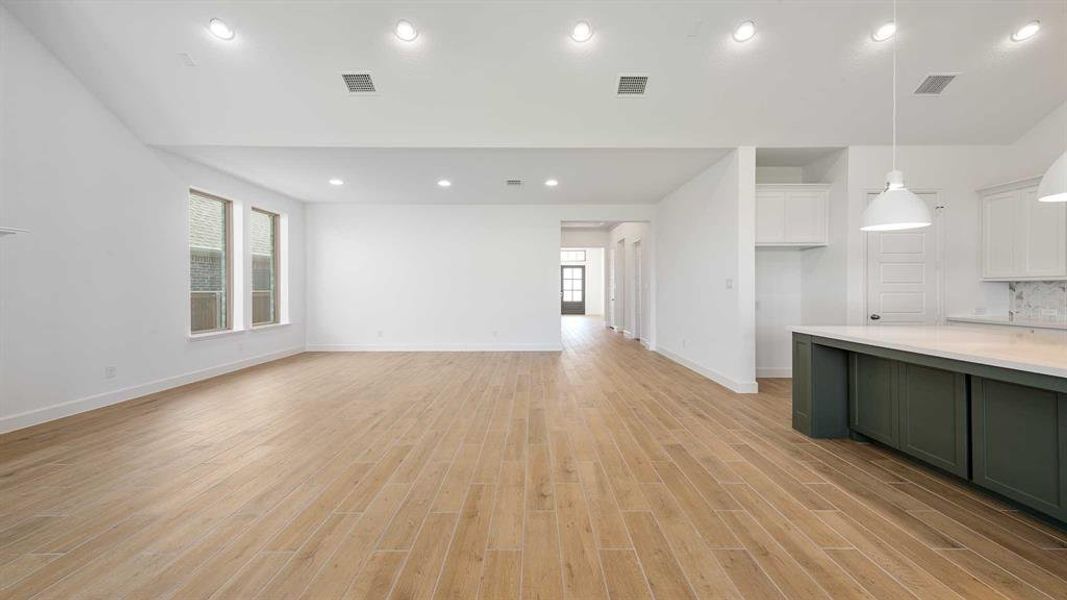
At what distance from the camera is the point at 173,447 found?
3092mm

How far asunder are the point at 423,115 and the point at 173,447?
3622mm

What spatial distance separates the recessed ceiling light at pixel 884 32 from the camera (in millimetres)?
3502

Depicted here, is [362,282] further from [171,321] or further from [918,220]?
[918,220]

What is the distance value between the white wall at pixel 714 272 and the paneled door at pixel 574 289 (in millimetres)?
10692

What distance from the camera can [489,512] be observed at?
86.0 inches

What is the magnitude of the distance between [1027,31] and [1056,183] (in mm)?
2641

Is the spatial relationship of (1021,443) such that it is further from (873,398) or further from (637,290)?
(637,290)

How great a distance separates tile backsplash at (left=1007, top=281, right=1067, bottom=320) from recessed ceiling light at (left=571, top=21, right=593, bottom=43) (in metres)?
5.34

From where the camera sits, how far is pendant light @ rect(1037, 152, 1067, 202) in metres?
2.17

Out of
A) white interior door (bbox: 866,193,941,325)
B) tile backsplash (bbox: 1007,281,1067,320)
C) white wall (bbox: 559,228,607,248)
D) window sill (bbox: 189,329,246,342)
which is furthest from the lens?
white wall (bbox: 559,228,607,248)

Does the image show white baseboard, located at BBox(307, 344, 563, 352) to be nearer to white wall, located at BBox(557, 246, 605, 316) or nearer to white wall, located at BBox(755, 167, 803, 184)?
white wall, located at BBox(755, 167, 803, 184)

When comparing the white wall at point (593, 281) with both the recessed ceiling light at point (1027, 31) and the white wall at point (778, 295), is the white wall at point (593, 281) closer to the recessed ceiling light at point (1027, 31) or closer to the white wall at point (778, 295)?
the white wall at point (778, 295)

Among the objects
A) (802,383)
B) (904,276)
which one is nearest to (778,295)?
(904,276)

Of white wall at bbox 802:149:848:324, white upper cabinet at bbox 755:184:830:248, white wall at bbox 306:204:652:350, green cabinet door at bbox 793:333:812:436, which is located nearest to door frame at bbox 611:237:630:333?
white wall at bbox 306:204:652:350
